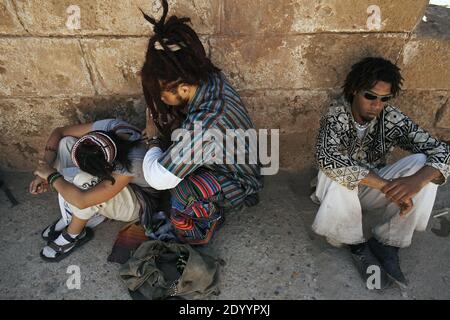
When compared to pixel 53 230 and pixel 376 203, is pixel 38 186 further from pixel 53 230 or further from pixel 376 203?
pixel 376 203

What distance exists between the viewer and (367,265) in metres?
2.45

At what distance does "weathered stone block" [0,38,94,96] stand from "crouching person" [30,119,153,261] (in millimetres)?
335

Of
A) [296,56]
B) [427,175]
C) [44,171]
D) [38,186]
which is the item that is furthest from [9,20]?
[427,175]

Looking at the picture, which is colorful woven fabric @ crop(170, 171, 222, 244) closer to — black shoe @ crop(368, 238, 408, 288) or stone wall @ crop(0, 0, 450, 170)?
stone wall @ crop(0, 0, 450, 170)

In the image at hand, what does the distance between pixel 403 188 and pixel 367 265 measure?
1.96 ft

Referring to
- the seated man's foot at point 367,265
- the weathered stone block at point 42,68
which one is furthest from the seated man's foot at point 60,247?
the seated man's foot at point 367,265

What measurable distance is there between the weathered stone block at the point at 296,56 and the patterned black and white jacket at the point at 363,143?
1.13 feet

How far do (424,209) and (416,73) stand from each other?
1027 millimetres

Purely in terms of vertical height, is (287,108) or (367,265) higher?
(287,108)

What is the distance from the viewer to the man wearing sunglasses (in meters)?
2.26

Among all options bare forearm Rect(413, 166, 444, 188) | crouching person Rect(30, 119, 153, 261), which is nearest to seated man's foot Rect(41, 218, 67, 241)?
crouching person Rect(30, 119, 153, 261)

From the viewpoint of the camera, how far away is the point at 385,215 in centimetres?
258
